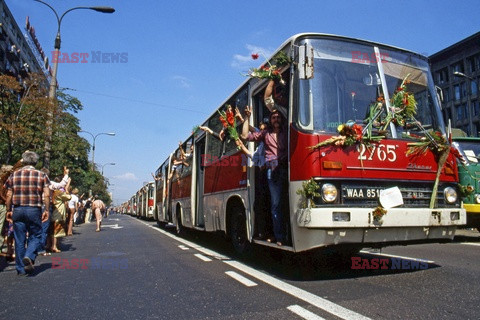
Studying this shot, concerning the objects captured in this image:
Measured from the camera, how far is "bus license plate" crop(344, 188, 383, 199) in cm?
495

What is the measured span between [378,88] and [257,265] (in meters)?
3.31

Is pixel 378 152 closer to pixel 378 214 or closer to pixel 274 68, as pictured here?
pixel 378 214

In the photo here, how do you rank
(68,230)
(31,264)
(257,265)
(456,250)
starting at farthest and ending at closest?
(68,230)
(456,250)
(257,265)
(31,264)

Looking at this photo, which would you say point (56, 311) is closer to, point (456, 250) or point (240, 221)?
point (240, 221)

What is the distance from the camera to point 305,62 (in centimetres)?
512

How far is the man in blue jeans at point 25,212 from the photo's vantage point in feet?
20.8

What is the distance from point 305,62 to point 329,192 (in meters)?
1.63

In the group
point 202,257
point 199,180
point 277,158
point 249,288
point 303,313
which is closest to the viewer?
point 303,313

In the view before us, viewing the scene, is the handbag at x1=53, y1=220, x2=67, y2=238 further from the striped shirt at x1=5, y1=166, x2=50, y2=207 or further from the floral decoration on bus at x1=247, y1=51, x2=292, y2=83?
the floral decoration on bus at x1=247, y1=51, x2=292, y2=83

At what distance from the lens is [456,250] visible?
8.34m

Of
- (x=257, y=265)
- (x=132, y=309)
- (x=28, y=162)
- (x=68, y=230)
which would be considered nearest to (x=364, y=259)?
(x=257, y=265)

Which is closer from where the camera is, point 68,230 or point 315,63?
point 315,63

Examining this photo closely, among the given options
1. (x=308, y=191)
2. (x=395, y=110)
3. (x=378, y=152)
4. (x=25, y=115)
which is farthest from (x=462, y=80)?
(x=308, y=191)

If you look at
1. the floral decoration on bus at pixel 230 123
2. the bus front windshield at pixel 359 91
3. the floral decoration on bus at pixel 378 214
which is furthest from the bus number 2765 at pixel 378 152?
the floral decoration on bus at pixel 230 123
